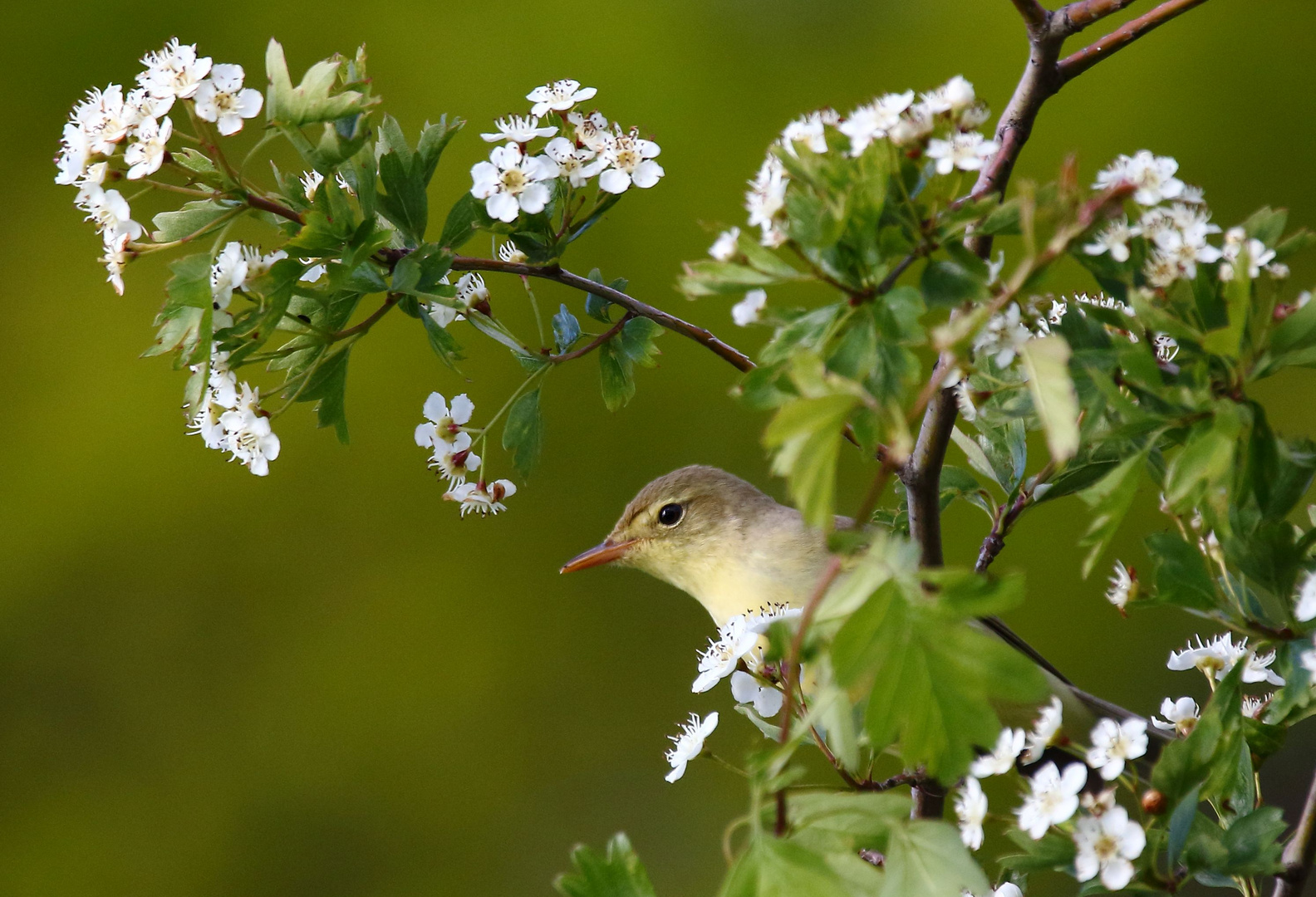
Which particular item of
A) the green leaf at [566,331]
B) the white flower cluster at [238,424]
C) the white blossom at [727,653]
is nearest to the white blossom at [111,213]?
the white flower cluster at [238,424]

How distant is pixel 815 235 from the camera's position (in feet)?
1.83

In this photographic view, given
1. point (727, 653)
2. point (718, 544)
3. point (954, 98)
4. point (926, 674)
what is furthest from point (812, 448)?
point (718, 544)

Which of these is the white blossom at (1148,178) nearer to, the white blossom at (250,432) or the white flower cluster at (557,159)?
the white flower cluster at (557,159)

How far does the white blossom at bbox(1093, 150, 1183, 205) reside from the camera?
0.57 m

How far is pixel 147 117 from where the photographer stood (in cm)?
71

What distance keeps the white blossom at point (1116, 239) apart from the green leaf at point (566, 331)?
0.48m

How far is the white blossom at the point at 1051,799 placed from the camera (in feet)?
1.87

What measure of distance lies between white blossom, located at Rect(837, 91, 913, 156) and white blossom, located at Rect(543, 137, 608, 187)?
0.27 metres

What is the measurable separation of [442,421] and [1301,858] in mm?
635

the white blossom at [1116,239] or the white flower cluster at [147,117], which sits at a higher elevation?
the white flower cluster at [147,117]

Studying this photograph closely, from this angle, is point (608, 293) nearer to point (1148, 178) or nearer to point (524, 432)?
point (524, 432)

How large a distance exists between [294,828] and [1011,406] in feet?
8.00

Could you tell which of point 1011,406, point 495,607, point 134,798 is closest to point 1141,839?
point 1011,406

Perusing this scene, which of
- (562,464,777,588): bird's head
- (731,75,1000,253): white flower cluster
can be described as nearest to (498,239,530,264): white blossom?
(731,75,1000,253): white flower cluster
